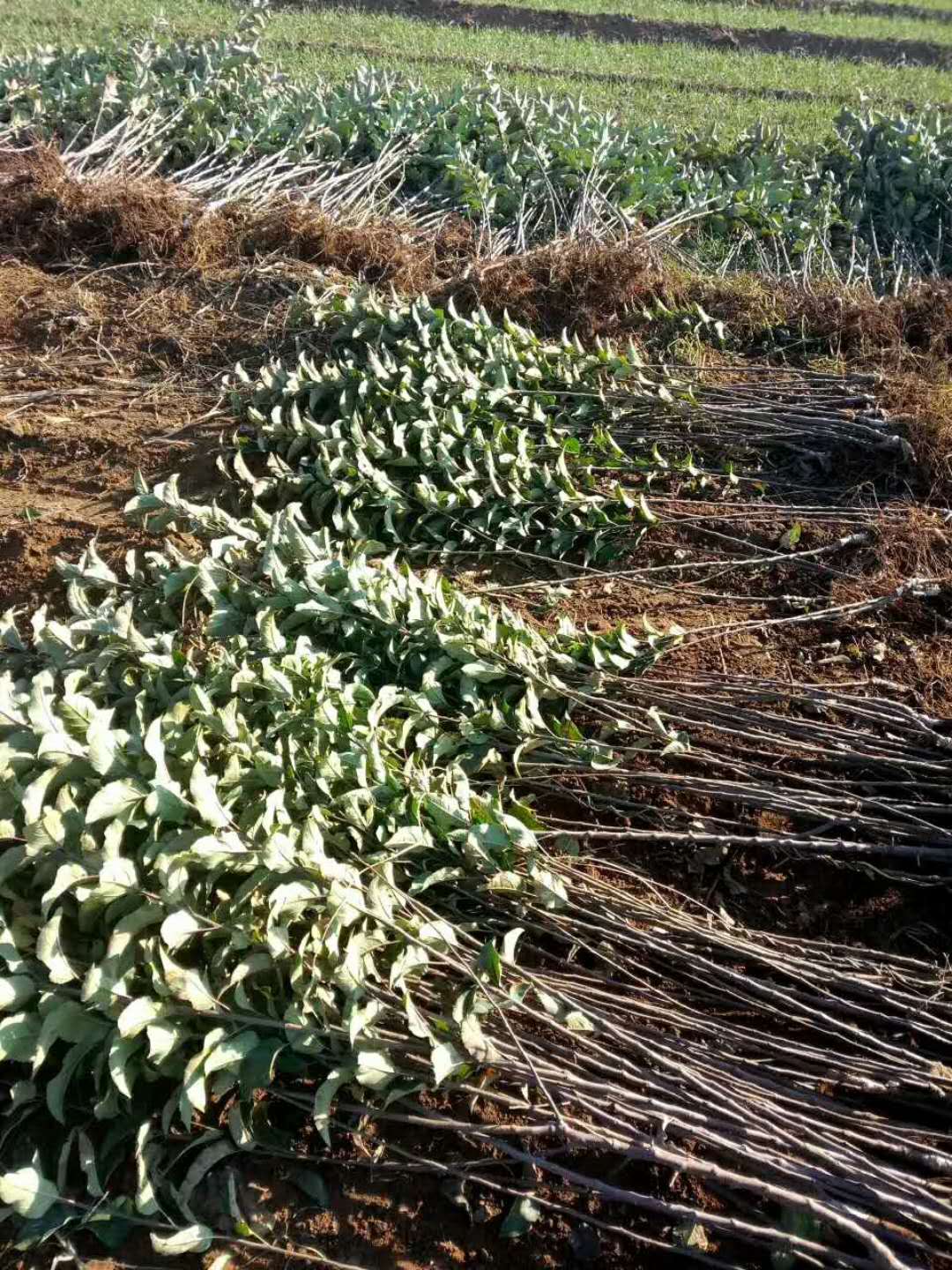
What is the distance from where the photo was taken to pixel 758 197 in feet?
22.4

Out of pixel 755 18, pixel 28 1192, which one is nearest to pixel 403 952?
pixel 28 1192

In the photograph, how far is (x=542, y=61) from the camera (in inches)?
489

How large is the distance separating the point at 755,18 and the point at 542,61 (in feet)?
18.1

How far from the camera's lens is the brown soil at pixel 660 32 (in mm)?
14359

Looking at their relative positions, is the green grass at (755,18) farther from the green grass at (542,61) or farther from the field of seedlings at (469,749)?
the field of seedlings at (469,749)

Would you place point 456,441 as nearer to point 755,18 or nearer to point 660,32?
point 660,32

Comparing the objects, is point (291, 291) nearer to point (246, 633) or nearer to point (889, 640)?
point (246, 633)

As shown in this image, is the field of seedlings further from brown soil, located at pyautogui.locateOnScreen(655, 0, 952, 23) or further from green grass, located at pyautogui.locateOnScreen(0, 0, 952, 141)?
brown soil, located at pyautogui.locateOnScreen(655, 0, 952, 23)

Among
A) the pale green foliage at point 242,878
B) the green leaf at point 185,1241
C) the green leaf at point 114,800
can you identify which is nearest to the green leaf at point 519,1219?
the pale green foliage at point 242,878

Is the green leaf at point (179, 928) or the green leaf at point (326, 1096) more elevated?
the green leaf at point (179, 928)

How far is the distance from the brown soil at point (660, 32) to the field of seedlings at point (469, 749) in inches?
384

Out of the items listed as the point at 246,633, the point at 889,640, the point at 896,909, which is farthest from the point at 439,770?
the point at 889,640

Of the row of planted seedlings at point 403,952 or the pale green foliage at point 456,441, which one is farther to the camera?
the pale green foliage at point 456,441

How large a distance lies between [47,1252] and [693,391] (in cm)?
414
